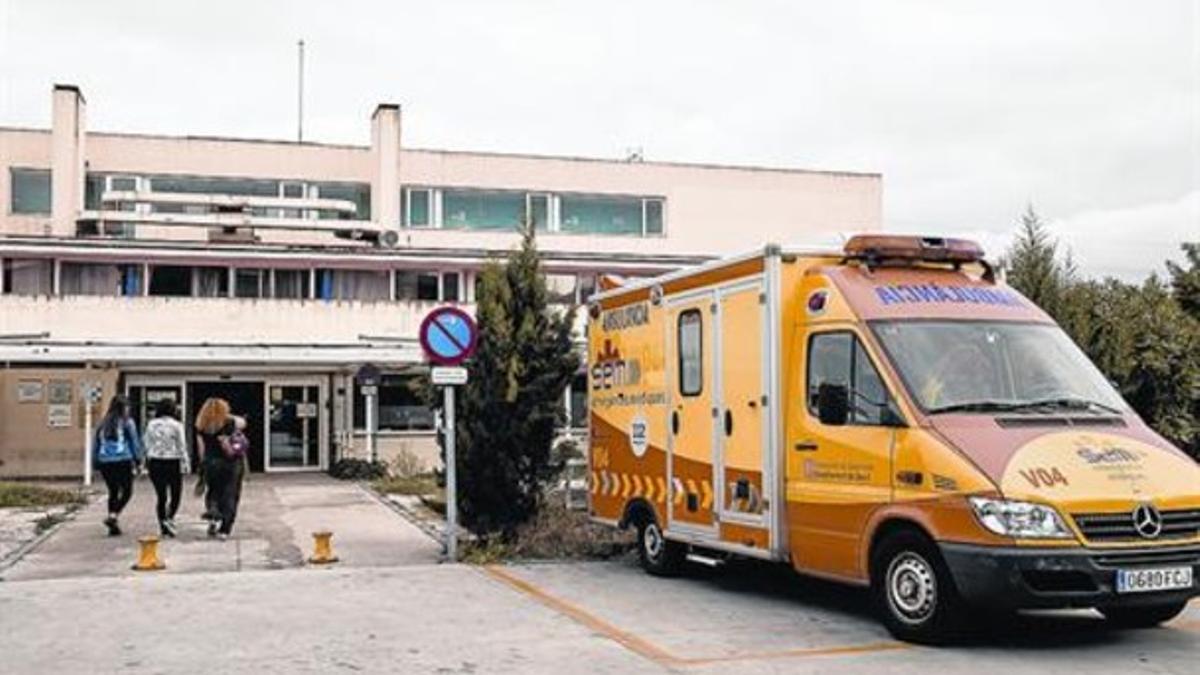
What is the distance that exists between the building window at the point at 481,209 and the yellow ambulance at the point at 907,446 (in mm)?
23423

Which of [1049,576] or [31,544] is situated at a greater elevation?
[1049,576]

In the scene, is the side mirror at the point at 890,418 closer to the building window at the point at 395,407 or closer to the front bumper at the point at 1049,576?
the front bumper at the point at 1049,576

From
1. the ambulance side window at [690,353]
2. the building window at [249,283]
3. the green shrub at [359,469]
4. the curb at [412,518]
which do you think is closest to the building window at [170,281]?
the building window at [249,283]

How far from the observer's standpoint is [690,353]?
39.1ft

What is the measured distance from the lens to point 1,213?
3244 cm

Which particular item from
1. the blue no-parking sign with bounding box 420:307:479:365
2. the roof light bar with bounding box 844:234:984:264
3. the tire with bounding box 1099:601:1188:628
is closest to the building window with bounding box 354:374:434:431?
the blue no-parking sign with bounding box 420:307:479:365

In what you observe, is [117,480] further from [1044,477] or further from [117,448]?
[1044,477]

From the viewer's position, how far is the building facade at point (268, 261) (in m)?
27.9

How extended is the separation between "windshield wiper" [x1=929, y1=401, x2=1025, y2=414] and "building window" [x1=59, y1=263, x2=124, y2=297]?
23.3 m

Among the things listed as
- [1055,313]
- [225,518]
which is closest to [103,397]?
[225,518]

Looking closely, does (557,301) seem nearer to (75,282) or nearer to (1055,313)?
(1055,313)

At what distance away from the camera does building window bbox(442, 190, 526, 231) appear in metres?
35.3

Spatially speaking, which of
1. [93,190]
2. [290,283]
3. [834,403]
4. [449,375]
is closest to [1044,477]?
[834,403]

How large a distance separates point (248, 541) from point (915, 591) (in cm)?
920
